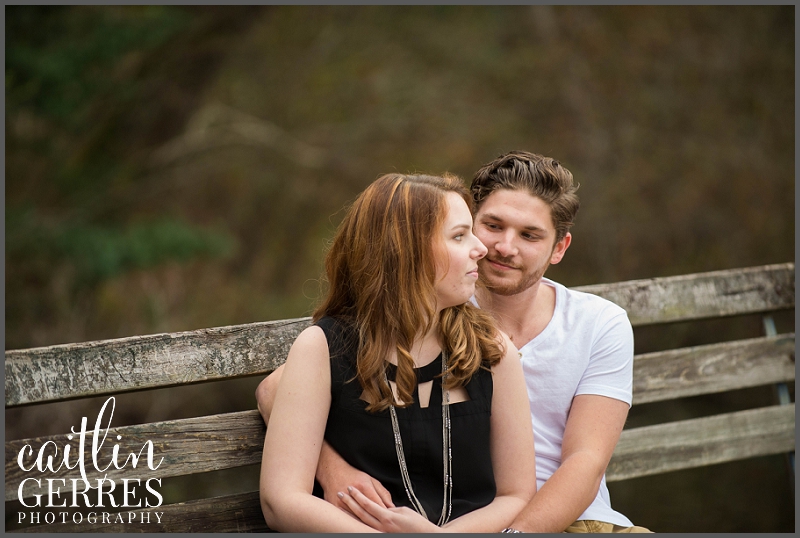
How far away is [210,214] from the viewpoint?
8.47 m

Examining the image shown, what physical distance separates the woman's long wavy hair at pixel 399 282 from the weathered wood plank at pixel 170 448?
54 centimetres

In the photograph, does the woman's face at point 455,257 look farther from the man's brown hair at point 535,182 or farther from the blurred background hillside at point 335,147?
the blurred background hillside at point 335,147

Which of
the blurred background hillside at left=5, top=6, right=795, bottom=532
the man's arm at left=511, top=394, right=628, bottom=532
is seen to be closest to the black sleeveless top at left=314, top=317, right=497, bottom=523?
the man's arm at left=511, top=394, right=628, bottom=532

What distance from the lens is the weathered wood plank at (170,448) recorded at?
1989mm

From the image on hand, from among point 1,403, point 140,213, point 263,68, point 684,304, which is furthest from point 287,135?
point 1,403

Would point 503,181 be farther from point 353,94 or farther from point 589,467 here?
point 353,94

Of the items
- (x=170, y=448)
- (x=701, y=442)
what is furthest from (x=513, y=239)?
(x=701, y=442)

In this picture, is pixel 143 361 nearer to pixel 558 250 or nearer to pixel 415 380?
A: pixel 415 380

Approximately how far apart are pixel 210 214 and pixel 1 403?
667cm

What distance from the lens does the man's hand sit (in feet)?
5.98

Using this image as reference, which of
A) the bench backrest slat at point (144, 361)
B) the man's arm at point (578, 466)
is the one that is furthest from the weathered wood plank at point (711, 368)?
the man's arm at point (578, 466)

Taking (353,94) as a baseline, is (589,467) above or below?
below

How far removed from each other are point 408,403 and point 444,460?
0.55ft

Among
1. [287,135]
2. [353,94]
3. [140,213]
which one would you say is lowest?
[140,213]
